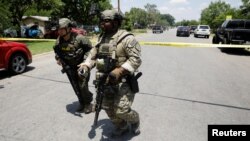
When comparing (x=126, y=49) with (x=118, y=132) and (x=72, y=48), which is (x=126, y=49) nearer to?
(x=118, y=132)

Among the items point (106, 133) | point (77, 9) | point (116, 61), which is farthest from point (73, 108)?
point (77, 9)

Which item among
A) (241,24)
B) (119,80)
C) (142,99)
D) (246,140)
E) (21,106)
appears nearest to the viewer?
(119,80)

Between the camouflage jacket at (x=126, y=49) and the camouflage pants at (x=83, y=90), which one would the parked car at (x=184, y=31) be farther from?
the camouflage jacket at (x=126, y=49)

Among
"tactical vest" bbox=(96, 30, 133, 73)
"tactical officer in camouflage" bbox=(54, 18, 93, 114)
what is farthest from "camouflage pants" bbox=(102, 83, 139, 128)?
"tactical officer in camouflage" bbox=(54, 18, 93, 114)

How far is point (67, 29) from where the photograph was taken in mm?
4664

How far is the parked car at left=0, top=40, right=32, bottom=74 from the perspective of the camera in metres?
8.16

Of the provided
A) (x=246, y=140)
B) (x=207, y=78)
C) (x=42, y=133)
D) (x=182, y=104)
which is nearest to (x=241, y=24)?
(x=207, y=78)

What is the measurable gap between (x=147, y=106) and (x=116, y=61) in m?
2.25

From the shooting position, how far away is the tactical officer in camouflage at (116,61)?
3.54m

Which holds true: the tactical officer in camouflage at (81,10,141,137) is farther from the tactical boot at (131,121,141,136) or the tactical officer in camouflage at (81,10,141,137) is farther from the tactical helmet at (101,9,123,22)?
the tactical boot at (131,121,141,136)

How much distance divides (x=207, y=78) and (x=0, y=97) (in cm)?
569

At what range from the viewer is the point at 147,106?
18.6 feet

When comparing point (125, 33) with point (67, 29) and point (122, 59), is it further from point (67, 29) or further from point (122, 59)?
point (67, 29)

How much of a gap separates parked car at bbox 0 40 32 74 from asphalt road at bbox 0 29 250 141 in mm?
323
